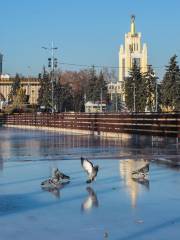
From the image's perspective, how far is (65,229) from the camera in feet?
25.8

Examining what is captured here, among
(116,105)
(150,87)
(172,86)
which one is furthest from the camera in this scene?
(116,105)

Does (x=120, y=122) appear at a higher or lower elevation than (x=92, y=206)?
higher

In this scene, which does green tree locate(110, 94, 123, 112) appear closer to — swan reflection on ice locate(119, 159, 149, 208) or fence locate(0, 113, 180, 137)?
fence locate(0, 113, 180, 137)

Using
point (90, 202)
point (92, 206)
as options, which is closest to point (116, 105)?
point (90, 202)

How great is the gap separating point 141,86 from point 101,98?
93.6 ft

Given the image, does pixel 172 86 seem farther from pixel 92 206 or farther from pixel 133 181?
pixel 92 206

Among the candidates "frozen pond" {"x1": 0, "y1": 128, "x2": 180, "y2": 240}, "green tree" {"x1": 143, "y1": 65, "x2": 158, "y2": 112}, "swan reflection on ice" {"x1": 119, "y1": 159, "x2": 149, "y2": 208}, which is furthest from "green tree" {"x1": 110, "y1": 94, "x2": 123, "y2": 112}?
"frozen pond" {"x1": 0, "y1": 128, "x2": 180, "y2": 240}

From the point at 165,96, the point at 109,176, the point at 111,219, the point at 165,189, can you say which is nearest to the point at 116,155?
the point at 109,176

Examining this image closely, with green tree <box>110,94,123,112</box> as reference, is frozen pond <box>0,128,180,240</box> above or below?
below

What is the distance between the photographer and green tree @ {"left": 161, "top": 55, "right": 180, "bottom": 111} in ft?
329

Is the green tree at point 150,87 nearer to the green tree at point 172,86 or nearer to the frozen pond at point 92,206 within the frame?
the green tree at point 172,86

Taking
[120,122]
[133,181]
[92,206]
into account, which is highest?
[120,122]

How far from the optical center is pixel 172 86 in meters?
101

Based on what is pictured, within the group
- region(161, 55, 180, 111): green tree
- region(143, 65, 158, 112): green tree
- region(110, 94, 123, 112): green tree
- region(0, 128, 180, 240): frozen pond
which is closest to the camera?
region(0, 128, 180, 240): frozen pond
